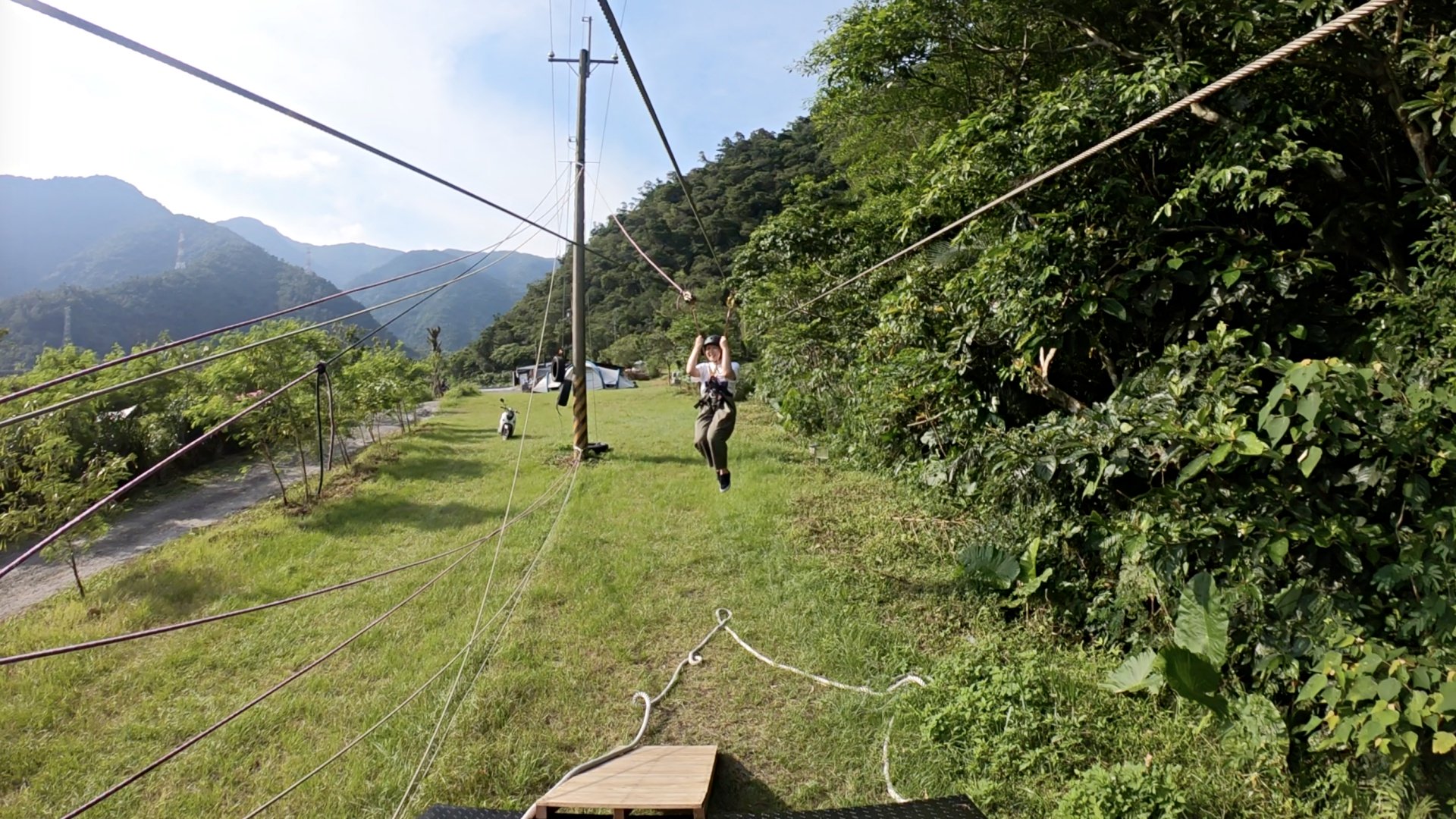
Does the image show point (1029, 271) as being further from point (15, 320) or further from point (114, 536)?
point (15, 320)

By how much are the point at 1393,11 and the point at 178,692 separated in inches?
276

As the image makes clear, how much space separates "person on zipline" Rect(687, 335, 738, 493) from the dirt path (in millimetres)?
5086

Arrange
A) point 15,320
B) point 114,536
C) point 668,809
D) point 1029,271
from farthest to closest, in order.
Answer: point 15,320
point 114,536
point 1029,271
point 668,809

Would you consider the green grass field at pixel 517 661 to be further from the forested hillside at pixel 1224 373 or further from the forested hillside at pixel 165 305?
the forested hillside at pixel 165 305

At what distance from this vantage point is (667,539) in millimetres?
5887

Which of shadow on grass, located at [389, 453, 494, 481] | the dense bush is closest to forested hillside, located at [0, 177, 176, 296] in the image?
the dense bush

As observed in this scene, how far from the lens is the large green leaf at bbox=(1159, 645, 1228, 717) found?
2.79 meters

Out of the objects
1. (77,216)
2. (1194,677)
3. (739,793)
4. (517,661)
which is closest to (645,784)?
(739,793)

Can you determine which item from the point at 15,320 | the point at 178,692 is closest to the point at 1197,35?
the point at 178,692

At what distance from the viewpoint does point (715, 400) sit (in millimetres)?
5848

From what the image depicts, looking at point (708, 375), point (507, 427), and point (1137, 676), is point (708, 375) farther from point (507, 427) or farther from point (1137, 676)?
Result: point (507, 427)

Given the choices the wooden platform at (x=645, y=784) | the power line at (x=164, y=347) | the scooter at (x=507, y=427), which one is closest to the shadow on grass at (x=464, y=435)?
the scooter at (x=507, y=427)

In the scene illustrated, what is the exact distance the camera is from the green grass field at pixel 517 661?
2.93m

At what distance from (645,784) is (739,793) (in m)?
0.44
